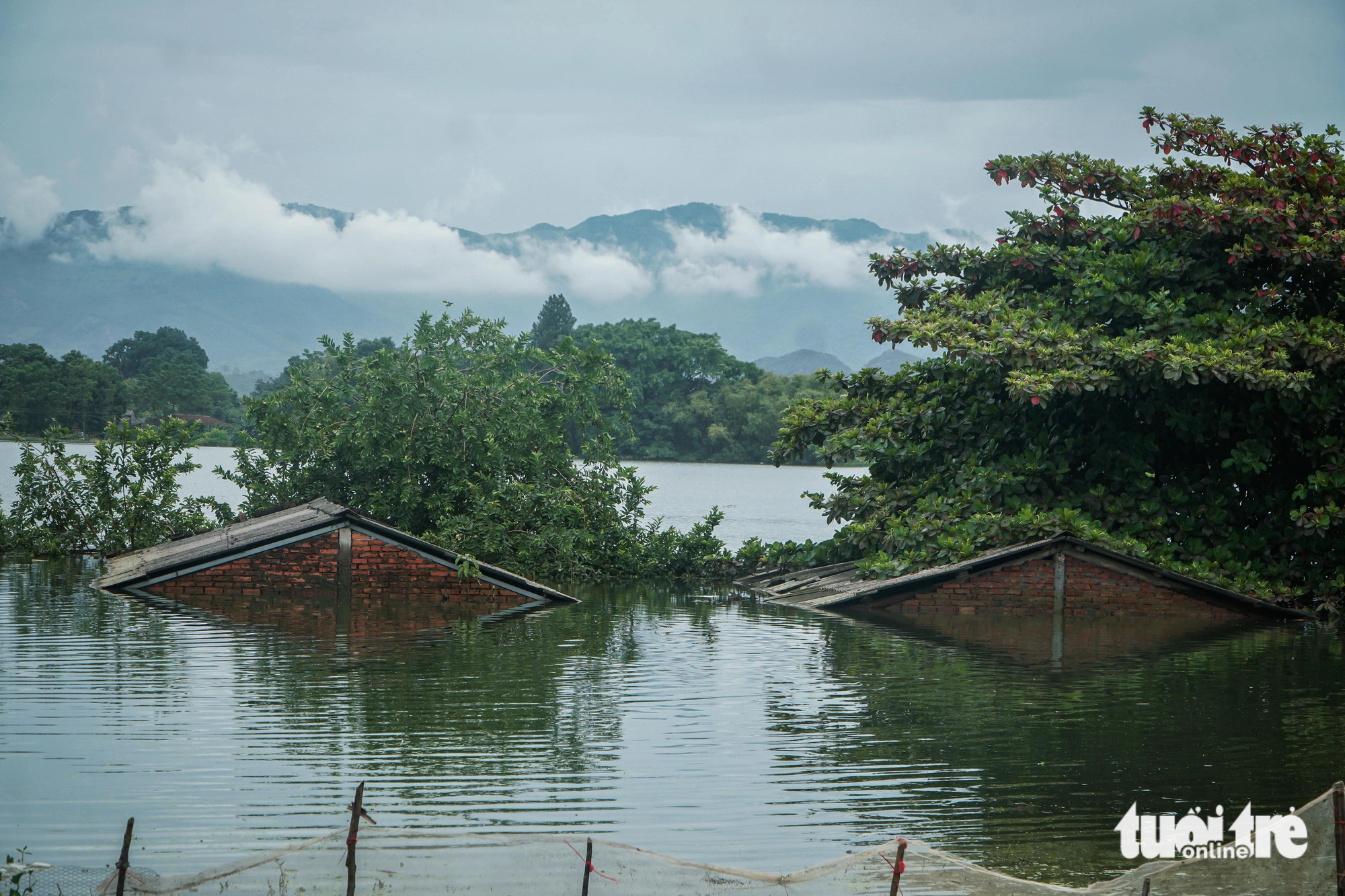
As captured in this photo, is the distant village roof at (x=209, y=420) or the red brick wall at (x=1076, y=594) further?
the distant village roof at (x=209, y=420)

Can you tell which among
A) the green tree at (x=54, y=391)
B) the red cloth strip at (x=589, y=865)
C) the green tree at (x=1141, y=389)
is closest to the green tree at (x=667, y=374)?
the green tree at (x=54, y=391)

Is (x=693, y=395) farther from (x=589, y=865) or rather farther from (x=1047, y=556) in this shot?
(x=589, y=865)

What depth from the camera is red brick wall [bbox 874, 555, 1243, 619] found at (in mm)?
20312

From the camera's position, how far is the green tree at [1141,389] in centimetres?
1997

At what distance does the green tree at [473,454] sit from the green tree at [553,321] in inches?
2791

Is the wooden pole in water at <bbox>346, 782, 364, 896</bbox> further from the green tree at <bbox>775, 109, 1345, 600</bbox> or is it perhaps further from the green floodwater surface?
the green tree at <bbox>775, 109, 1345, 600</bbox>

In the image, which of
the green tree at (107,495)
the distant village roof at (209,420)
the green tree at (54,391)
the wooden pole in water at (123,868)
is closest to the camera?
the wooden pole in water at (123,868)

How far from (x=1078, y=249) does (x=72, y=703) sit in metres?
18.4

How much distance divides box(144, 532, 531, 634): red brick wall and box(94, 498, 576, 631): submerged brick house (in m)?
0.01

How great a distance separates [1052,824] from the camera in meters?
9.24

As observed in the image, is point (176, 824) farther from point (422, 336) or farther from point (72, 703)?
point (422, 336)

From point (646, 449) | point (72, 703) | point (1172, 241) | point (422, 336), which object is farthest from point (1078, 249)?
point (646, 449)

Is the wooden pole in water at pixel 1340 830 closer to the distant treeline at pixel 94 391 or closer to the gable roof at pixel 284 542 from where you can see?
the gable roof at pixel 284 542

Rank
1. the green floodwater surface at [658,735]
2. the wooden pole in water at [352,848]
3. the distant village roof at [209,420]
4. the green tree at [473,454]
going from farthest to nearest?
→ the distant village roof at [209,420] → the green tree at [473,454] → the green floodwater surface at [658,735] → the wooden pole in water at [352,848]
